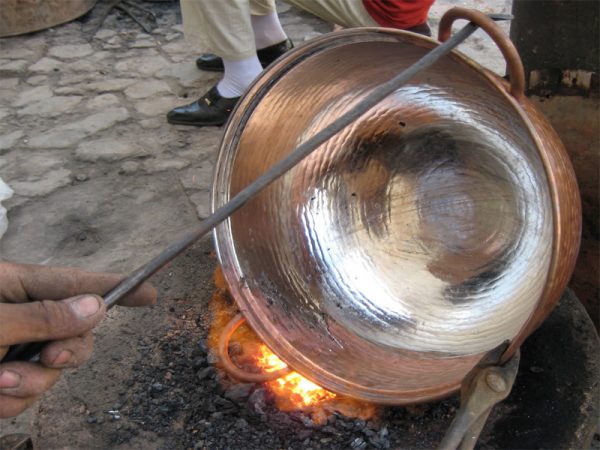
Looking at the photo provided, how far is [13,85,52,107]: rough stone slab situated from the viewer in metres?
3.84

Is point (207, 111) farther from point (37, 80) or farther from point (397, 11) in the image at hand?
point (37, 80)

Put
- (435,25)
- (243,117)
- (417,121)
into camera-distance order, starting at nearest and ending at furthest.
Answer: (243,117) → (417,121) → (435,25)

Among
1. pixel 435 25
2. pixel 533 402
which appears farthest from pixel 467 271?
pixel 435 25

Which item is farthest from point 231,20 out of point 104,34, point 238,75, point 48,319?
point 48,319

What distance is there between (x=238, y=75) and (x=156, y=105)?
652 mm

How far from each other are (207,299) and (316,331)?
0.48 meters

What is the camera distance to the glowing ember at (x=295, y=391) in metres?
1.87

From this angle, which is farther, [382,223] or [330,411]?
[382,223]

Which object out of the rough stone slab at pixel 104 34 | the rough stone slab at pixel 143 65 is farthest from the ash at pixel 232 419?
the rough stone slab at pixel 104 34

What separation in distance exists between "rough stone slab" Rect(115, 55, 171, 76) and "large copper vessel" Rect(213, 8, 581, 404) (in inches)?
97.2

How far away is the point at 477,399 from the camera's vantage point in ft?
4.34

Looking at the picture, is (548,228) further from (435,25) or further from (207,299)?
(435,25)

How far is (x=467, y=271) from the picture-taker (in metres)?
1.93

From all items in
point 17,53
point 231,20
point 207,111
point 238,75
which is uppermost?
point 231,20
